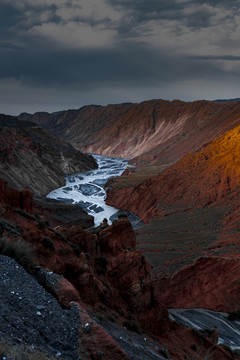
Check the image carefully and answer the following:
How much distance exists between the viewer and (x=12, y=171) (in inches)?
2100

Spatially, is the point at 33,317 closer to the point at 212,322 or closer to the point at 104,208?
the point at 212,322

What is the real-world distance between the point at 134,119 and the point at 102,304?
13552 centimetres

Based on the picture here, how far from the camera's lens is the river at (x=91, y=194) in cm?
4592

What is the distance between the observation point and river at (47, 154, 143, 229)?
45.9m

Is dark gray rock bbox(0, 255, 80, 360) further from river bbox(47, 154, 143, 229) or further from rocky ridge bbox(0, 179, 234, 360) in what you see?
river bbox(47, 154, 143, 229)

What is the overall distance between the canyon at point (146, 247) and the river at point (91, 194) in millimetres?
2144

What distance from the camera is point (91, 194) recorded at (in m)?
62.8

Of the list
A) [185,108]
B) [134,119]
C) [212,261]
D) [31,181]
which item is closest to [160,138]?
[185,108]

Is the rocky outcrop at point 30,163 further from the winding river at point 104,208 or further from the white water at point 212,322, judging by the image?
the white water at point 212,322

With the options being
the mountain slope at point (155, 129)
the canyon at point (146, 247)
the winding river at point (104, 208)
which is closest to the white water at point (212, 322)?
the winding river at point (104, 208)

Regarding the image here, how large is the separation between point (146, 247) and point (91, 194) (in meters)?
38.0

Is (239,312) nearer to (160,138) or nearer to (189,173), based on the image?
(189,173)

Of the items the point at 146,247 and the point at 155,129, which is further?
the point at 155,129

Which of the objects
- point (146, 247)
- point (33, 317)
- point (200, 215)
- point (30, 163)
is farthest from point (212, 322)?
point (30, 163)
